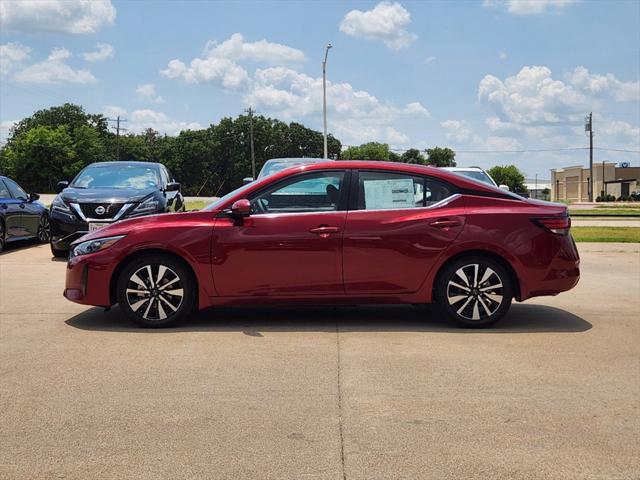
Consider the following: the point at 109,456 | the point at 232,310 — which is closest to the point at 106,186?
the point at 232,310

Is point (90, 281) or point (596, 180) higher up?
point (596, 180)

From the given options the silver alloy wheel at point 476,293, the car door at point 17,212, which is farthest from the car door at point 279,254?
the car door at point 17,212

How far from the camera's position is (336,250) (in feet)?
20.5

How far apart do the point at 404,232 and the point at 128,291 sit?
2.57 metres

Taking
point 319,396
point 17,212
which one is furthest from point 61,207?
point 319,396

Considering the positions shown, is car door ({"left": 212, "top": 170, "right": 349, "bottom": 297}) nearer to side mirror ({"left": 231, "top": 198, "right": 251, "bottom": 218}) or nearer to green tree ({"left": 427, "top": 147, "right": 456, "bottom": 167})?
side mirror ({"left": 231, "top": 198, "right": 251, "bottom": 218})

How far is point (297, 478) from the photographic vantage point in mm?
3221

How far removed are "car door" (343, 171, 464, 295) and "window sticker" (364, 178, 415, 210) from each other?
0.05 feet

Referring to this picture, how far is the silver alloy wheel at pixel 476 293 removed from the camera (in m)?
6.35

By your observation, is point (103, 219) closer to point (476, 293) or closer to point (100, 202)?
point (100, 202)

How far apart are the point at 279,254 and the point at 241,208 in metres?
0.53

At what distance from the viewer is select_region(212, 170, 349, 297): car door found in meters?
6.23

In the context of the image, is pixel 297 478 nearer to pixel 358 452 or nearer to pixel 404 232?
pixel 358 452

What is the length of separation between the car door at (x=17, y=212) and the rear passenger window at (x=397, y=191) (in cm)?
896
